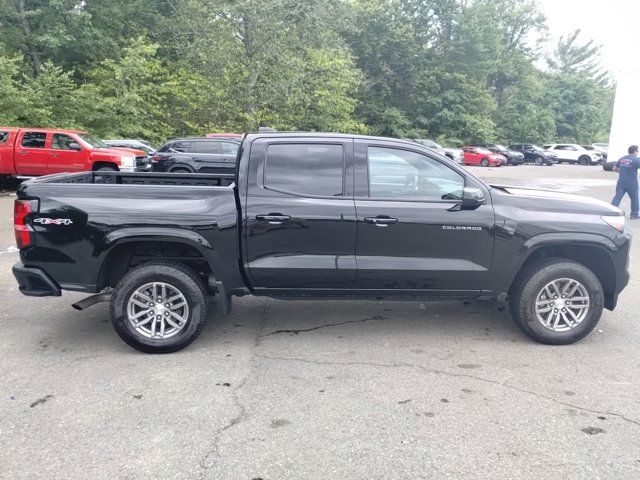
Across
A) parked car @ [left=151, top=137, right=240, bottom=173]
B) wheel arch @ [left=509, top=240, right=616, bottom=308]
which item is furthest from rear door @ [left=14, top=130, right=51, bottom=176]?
wheel arch @ [left=509, top=240, right=616, bottom=308]

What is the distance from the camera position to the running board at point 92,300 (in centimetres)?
456

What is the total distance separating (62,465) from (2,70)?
2207cm

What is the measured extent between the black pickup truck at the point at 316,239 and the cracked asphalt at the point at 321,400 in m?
0.43

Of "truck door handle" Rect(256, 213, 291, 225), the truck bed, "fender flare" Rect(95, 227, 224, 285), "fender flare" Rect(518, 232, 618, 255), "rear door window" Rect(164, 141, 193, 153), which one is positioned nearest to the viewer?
"fender flare" Rect(95, 227, 224, 285)

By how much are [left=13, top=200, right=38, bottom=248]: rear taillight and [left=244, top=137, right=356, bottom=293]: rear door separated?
5.63ft

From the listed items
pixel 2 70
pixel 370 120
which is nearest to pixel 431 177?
pixel 2 70

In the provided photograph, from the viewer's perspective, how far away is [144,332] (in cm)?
440

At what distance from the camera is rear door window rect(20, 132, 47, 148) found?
15701mm

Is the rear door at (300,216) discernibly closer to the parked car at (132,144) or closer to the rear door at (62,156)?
the rear door at (62,156)

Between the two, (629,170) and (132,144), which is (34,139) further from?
(629,170)

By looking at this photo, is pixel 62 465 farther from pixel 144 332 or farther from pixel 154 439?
pixel 144 332

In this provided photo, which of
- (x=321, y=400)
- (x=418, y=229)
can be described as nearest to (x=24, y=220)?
(x=321, y=400)

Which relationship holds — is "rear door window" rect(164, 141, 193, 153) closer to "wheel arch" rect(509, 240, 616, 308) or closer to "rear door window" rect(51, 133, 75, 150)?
"rear door window" rect(51, 133, 75, 150)

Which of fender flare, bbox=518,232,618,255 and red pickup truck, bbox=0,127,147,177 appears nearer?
fender flare, bbox=518,232,618,255
